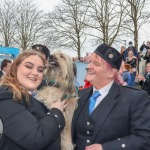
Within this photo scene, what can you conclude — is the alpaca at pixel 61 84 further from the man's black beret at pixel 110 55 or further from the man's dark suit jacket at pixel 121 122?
the man's black beret at pixel 110 55

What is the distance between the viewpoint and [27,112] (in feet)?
7.95

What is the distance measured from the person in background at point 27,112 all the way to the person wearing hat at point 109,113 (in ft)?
1.01

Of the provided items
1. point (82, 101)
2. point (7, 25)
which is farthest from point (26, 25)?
point (82, 101)

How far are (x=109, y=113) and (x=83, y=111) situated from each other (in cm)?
28

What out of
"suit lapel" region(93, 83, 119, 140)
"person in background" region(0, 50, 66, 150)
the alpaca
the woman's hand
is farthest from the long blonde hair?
"suit lapel" region(93, 83, 119, 140)

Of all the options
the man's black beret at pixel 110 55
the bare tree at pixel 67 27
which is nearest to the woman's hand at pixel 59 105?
the man's black beret at pixel 110 55

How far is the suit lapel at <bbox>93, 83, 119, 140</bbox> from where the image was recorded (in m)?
2.76

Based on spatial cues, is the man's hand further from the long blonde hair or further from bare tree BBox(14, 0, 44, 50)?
bare tree BBox(14, 0, 44, 50)

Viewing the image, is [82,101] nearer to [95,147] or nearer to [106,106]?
[106,106]

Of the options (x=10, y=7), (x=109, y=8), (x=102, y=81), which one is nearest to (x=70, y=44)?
(x=109, y=8)

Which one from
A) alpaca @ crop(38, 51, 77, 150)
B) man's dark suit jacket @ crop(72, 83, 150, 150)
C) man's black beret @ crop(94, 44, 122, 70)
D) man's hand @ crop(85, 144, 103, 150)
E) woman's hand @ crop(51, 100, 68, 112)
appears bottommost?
man's hand @ crop(85, 144, 103, 150)

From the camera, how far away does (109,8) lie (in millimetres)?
27016

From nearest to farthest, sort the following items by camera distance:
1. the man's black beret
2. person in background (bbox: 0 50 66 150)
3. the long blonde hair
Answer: person in background (bbox: 0 50 66 150) → the long blonde hair → the man's black beret

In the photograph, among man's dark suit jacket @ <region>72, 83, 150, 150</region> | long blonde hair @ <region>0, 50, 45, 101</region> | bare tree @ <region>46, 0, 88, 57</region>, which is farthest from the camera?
bare tree @ <region>46, 0, 88, 57</region>
